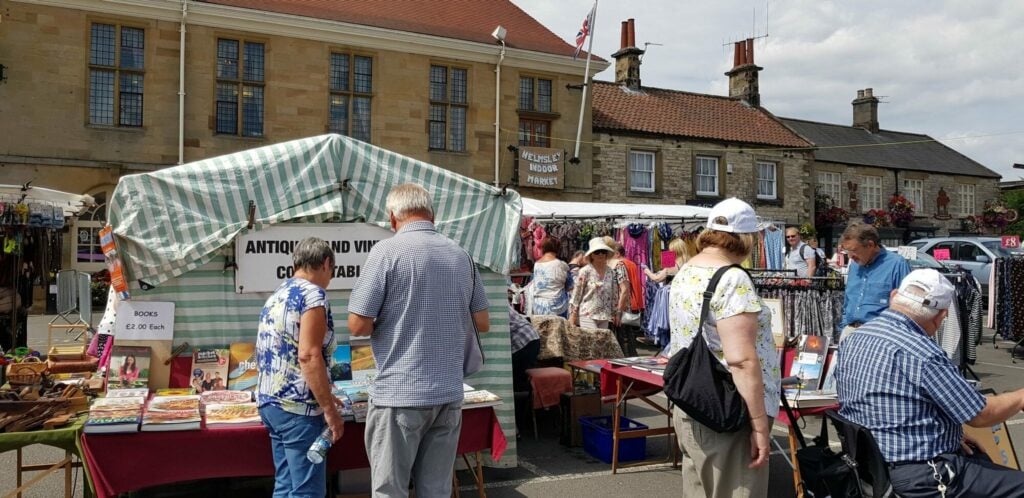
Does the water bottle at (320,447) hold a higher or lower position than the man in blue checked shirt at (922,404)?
lower

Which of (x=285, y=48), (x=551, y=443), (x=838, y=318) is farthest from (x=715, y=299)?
(x=285, y=48)

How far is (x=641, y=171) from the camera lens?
23984 millimetres

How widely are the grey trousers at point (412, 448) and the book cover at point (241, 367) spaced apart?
193 cm

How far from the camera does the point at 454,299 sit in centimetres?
333

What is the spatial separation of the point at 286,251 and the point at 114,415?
153 centimetres

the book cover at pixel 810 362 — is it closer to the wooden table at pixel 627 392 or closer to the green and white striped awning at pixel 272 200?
the wooden table at pixel 627 392

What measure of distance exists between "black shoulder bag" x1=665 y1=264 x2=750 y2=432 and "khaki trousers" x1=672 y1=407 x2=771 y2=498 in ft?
0.29

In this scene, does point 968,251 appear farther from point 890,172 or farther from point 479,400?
point 479,400

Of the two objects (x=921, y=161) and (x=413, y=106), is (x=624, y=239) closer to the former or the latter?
(x=413, y=106)

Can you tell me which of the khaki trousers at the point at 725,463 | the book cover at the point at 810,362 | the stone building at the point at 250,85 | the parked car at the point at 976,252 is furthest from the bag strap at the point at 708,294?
the parked car at the point at 976,252

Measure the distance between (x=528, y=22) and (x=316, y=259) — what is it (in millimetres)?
20702

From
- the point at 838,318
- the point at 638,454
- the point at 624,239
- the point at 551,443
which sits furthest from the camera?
the point at 624,239

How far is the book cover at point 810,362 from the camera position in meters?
5.11

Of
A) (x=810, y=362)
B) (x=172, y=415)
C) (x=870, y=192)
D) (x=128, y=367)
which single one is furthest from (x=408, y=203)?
(x=870, y=192)
